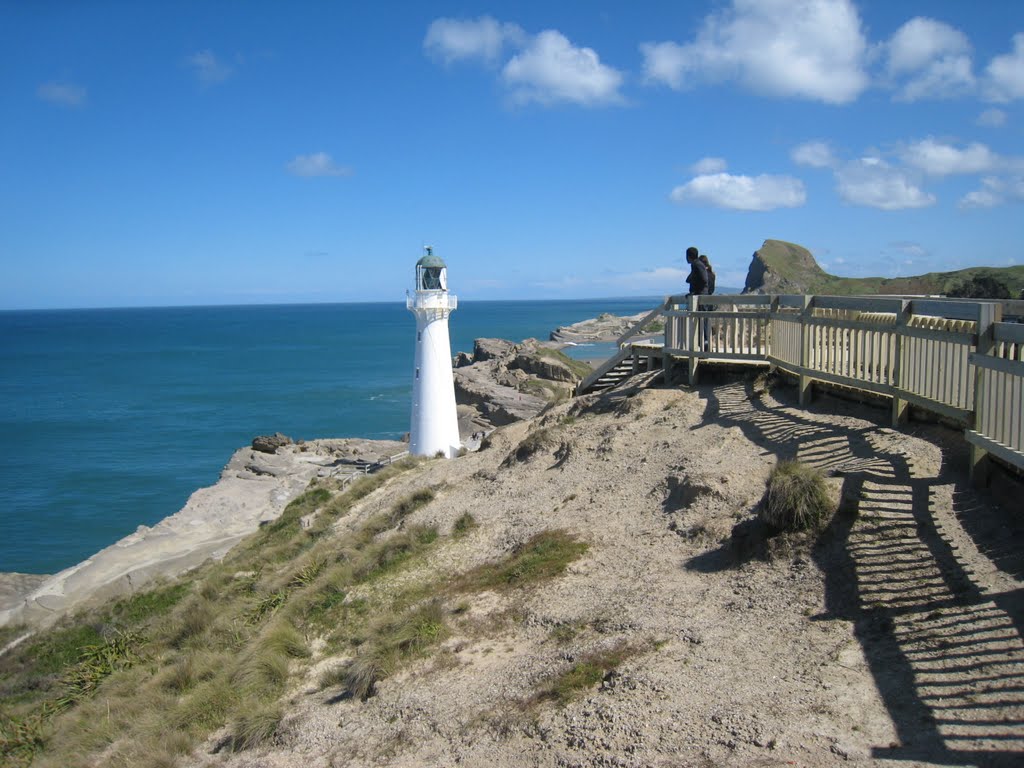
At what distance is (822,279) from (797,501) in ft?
170

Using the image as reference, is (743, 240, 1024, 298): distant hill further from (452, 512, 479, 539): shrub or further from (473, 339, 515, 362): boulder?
(473, 339, 515, 362): boulder

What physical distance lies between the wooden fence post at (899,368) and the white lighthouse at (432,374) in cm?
1866

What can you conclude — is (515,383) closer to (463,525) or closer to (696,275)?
(696,275)

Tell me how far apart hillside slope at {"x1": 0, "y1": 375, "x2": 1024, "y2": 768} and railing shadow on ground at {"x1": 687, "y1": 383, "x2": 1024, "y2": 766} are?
0.07 ft

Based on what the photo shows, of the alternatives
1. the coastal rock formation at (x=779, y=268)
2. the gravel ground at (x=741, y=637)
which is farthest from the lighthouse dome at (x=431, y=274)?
the coastal rock formation at (x=779, y=268)

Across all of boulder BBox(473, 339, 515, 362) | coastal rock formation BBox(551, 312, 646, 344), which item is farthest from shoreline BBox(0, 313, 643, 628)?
coastal rock formation BBox(551, 312, 646, 344)

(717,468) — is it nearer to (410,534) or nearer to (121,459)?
(410,534)

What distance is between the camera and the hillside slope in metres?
5.25

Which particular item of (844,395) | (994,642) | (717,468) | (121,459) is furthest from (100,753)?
(121,459)

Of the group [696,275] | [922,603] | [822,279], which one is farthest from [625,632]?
[822,279]

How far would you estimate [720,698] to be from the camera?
5.57 metres

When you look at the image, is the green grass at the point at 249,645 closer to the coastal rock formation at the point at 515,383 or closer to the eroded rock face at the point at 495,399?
the coastal rock formation at the point at 515,383

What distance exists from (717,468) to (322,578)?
18.5ft

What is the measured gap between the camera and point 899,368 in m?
9.45
